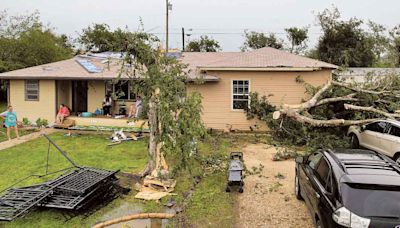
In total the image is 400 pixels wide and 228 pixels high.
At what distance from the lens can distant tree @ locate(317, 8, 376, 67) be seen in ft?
127

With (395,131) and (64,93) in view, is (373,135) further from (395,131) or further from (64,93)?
(64,93)

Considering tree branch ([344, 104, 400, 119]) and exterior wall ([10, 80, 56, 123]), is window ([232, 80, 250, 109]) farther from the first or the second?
exterior wall ([10, 80, 56, 123])

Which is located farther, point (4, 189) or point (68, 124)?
point (68, 124)

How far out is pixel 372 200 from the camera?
526 centimetres

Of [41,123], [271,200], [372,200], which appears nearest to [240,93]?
[271,200]

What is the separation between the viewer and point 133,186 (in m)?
9.72

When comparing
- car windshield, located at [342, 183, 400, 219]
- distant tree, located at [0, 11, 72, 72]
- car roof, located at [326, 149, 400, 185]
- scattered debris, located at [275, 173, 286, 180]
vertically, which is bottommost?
scattered debris, located at [275, 173, 286, 180]

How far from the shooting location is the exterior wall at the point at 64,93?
19.6 metres

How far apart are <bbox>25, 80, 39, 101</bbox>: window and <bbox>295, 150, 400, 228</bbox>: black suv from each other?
1661 cm

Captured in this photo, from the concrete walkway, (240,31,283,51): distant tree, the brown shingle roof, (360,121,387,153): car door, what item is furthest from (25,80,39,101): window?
(240,31,283,51): distant tree

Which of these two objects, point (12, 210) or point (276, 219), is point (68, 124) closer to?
point (12, 210)

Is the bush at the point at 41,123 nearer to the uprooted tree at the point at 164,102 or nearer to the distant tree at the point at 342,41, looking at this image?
the uprooted tree at the point at 164,102

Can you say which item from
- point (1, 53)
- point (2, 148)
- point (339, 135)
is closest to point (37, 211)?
point (2, 148)

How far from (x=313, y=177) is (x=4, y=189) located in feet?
24.8
